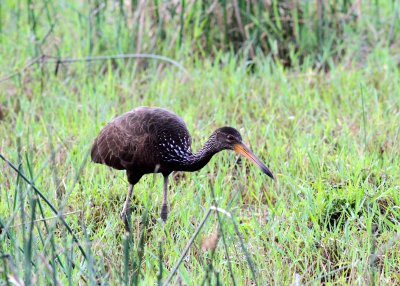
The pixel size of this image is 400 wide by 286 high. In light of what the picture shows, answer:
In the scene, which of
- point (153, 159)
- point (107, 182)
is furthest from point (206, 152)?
point (107, 182)

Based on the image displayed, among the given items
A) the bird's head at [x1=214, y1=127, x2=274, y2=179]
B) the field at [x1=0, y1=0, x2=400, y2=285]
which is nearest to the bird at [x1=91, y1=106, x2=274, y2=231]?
the bird's head at [x1=214, y1=127, x2=274, y2=179]

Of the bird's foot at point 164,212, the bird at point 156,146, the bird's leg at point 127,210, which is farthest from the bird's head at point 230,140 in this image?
the bird's leg at point 127,210

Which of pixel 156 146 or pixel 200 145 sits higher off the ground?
pixel 156 146

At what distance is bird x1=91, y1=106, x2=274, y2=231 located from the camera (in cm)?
485

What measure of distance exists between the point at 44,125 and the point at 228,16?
83.9 inches

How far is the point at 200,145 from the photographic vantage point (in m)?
5.82

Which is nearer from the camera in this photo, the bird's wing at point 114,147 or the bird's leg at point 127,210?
the bird's leg at point 127,210

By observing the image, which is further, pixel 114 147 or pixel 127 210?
pixel 114 147

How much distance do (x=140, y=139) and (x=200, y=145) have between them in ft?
2.99

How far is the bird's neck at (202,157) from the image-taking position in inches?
191

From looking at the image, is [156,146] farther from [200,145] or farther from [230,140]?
[200,145]

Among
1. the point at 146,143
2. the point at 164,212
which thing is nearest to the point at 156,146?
the point at 146,143

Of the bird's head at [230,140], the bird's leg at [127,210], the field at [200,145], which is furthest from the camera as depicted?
the bird's head at [230,140]

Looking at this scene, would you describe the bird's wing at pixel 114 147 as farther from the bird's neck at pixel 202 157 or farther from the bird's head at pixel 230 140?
the bird's head at pixel 230 140
